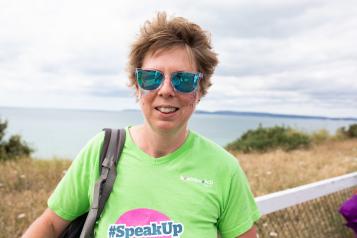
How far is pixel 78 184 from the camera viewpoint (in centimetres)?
173

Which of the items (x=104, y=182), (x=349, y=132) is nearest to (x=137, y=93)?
(x=104, y=182)

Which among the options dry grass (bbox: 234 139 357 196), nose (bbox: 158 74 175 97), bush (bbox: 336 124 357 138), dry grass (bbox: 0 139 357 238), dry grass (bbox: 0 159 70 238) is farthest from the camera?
bush (bbox: 336 124 357 138)

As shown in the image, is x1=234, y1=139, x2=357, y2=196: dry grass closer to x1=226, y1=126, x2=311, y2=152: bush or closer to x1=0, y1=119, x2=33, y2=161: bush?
x1=226, y1=126, x2=311, y2=152: bush

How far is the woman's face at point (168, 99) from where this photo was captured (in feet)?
5.50

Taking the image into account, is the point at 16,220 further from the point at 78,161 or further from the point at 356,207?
the point at 356,207

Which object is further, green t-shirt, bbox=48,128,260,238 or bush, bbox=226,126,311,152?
bush, bbox=226,126,311,152

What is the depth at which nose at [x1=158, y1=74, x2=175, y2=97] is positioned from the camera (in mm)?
1662

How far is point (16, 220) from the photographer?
3.98 metres

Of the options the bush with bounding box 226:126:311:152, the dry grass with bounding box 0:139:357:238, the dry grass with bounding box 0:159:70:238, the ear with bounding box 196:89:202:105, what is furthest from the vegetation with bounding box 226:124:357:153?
the ear with bounding box 196:89:202:105

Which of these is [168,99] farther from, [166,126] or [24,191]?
[24,191]

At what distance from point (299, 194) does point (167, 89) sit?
213 cm

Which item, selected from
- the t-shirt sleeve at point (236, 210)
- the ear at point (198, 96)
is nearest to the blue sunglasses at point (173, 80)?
the ear at point (198, 96)

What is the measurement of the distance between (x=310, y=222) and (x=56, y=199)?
314 cm

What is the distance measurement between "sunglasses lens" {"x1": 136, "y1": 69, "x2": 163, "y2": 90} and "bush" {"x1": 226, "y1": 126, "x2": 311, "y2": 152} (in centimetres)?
1211
